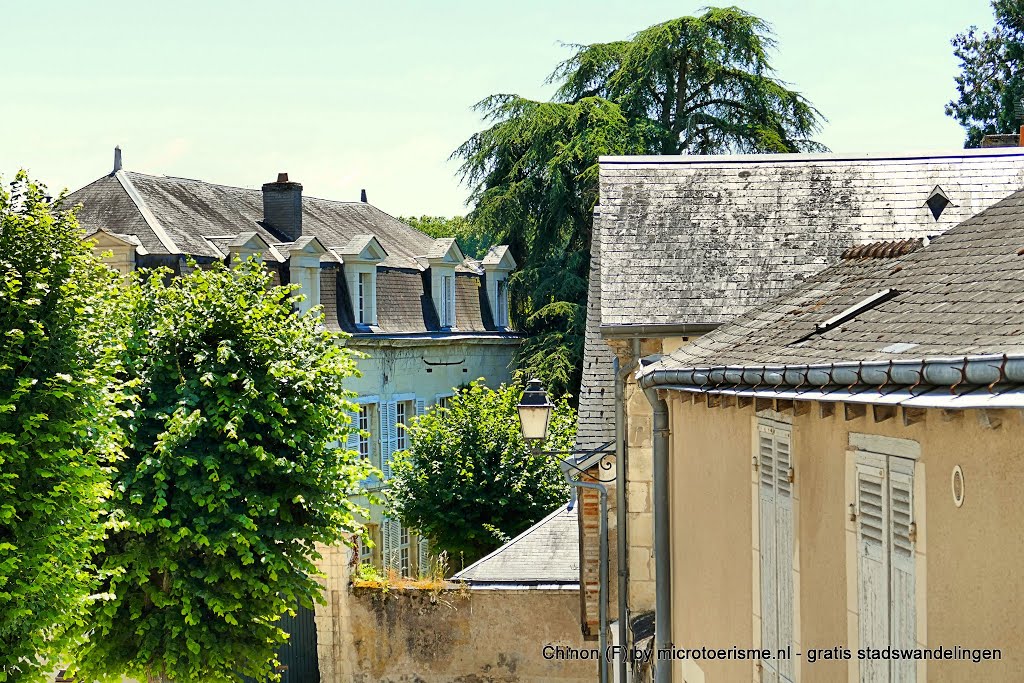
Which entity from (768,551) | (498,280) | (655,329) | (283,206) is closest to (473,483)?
(283,206)

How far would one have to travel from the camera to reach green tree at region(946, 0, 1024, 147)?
101 feet

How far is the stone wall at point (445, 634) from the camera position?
1792 centimetres

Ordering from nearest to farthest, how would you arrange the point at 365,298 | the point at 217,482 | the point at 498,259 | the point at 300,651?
the point at 217,482 < the point at 300,651 < the point at 365,298 < the point at 498,259

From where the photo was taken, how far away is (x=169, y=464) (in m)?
15.4

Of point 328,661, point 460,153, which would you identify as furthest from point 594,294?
point 460,153

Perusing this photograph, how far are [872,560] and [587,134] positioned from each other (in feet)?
86.0

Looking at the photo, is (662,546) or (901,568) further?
(662,546)

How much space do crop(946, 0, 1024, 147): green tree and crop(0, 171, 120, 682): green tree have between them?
2355cm

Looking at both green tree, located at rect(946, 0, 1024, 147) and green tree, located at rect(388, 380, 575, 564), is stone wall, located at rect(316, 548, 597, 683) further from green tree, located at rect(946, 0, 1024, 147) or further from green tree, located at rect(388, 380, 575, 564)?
green tree, located at rect(946, 0, 1024, 147)

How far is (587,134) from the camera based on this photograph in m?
30.7

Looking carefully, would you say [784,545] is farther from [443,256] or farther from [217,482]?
[443,256]

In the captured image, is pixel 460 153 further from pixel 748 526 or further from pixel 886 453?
pixel 886 453

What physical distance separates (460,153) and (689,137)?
592 cm

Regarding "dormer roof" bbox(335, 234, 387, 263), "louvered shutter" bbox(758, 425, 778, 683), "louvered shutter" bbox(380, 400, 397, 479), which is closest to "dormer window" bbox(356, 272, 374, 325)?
"dormer roof" bbox(335, 234, 387, 263)
